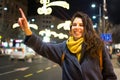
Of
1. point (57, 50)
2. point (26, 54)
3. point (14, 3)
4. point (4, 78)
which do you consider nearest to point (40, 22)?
point (14, 3)

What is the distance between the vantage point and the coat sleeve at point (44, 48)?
474 cm

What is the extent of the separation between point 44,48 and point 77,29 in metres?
0.49

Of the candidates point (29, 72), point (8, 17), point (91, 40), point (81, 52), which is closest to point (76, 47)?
point (81, 52)

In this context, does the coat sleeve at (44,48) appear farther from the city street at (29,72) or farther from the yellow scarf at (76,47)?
the city street at (29,72)

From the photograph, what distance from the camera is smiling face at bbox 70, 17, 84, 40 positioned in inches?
182

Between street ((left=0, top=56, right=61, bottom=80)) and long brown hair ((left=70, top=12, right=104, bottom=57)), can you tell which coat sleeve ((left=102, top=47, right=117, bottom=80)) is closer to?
long brown hair ((left=70, top=12, right=104, bottom=57))

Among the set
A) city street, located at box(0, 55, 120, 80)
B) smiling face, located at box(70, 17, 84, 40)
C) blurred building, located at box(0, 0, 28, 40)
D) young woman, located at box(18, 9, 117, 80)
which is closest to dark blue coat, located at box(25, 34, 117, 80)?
young woman, located at box(18, 9, 117, 80)

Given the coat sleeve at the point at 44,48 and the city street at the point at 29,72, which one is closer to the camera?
the coat sleeve at the point at 44,48

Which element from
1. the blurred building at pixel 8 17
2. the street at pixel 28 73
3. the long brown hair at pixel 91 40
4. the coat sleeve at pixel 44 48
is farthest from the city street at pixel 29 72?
the blurred building at pixel 8 17

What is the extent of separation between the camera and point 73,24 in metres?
4.72

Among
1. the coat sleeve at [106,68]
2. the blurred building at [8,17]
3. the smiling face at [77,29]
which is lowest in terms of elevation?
the blurred building at [8,17]

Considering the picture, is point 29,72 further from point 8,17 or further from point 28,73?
point 8,17

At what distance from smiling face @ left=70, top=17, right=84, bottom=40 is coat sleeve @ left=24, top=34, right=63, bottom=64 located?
0.85 ft

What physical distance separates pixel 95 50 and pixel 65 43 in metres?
0.41
